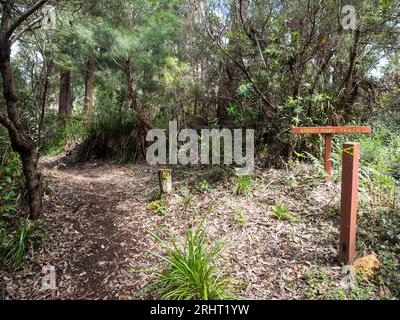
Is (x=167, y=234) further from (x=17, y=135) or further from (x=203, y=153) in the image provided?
(x=203, y=153)

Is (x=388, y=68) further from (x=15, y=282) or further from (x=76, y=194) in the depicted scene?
(x=15, y=282)

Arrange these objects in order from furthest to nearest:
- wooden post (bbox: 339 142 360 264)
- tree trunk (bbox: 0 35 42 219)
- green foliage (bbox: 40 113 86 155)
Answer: green foliage (bbox: 40 113 86 155) < tree trunk (bbox: 0 35 42 219) < wooden post (bbox: 339 142 360 264)

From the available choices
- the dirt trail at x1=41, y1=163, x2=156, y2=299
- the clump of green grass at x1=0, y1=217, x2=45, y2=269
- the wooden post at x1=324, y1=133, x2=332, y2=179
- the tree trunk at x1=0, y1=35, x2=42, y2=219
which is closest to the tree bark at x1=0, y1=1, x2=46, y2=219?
the tree trunk at x1=0, y1=35, x2=42, y2=219

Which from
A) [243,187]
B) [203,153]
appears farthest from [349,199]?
[203,153]

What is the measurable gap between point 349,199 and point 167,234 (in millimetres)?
1823

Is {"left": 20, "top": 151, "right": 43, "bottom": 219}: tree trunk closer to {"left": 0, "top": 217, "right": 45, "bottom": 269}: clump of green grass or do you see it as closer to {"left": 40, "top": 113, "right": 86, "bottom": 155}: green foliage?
{"left": 0, "top": 217, "right": 45, "bottom": 269}: clump of green grass

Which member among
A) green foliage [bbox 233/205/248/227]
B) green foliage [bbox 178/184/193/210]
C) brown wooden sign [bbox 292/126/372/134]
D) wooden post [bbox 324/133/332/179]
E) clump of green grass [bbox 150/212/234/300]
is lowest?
clump of green grass [bbox 150/212/234/300]

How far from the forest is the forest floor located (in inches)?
0.7

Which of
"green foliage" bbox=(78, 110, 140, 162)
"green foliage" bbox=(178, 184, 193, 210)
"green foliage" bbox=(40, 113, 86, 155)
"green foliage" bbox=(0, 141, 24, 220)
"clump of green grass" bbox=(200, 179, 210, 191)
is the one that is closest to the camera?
"green foliage" bbox=(0, 141, 24, 220)

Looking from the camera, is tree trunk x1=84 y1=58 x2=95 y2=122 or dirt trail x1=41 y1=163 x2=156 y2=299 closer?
dirt trail x1=41 y1=163 x2=156 y2=299

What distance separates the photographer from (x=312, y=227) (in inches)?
109

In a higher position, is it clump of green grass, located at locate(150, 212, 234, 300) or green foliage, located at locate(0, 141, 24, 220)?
green foliage, located at locate(0, 141, 24, 220)

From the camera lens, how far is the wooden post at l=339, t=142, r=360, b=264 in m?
2.14

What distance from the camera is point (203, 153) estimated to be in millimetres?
4883
